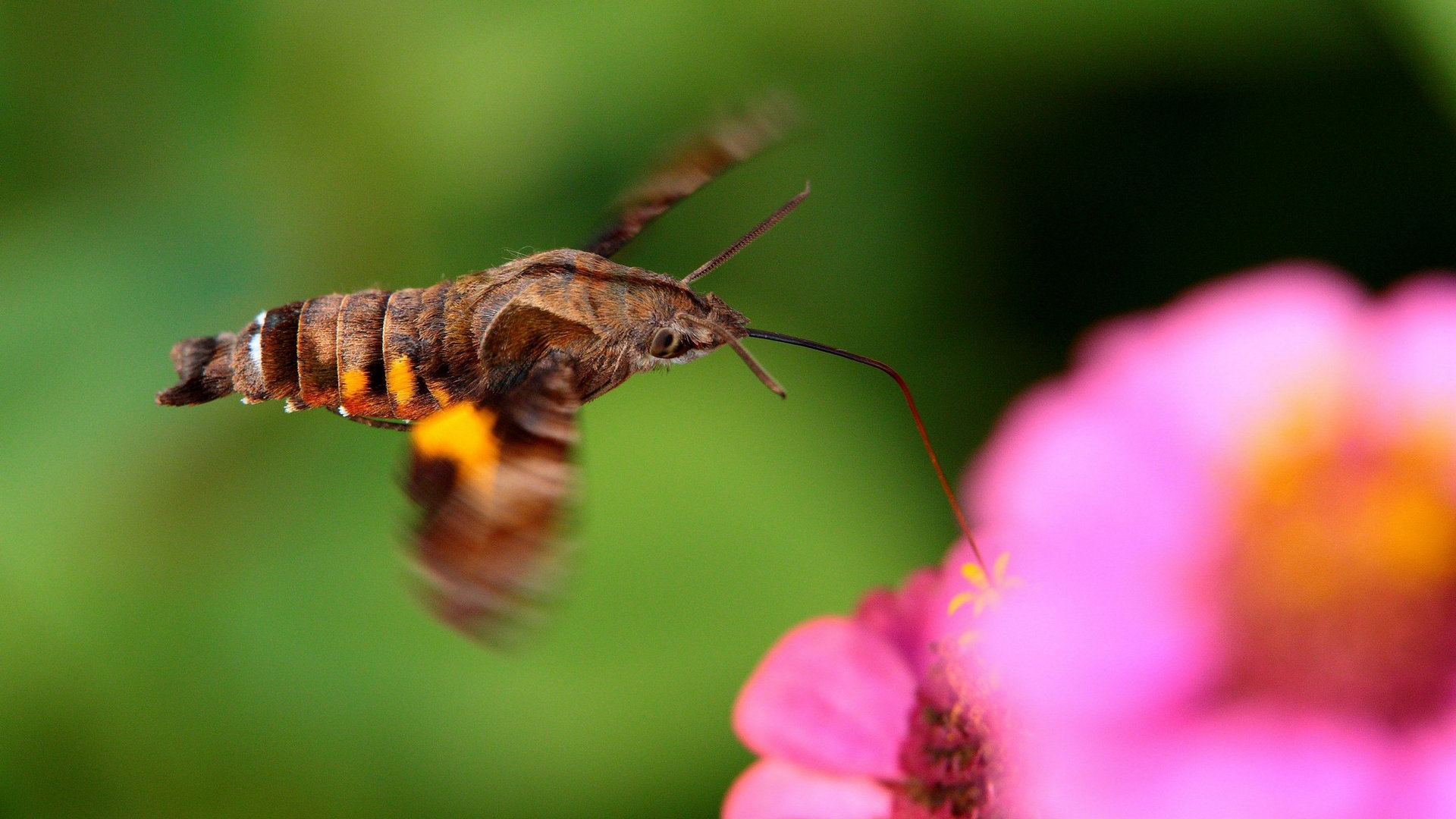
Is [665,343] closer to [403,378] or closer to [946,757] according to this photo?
[403,378]

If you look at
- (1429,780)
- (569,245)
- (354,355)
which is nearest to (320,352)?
(354,355)

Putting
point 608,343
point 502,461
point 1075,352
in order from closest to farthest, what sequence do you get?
point 502,461
point 608,343
point 1075,352

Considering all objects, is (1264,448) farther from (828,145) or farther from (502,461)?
(828,145)

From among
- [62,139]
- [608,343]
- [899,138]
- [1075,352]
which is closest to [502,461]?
[608,343]

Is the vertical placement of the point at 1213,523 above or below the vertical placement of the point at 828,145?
below

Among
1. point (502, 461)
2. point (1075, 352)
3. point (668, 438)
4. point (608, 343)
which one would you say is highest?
point (1075, 352)

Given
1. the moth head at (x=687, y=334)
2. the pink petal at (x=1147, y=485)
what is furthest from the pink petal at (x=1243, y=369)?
→ the moth head at (x=687, y=334)
